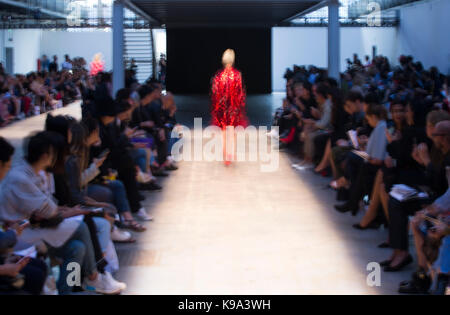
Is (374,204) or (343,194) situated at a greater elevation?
(374,204)

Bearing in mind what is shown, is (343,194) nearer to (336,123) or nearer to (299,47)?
(336,123)

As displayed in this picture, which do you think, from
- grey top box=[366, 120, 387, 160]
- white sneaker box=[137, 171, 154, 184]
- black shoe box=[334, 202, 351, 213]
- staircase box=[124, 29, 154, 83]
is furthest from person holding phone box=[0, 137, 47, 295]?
staircase box=[124, 29, 154, 83]

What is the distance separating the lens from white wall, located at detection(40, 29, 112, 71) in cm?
3216

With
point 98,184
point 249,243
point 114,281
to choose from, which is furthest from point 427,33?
point 114,281

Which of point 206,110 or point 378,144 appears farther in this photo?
point 206,110

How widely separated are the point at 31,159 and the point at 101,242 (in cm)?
85

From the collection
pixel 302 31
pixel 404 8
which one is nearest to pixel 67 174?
pixel 404 8

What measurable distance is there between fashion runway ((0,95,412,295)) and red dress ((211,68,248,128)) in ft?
3.57

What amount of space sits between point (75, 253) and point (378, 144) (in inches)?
118

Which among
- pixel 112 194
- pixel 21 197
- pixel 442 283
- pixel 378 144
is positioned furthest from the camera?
pixel 378 144

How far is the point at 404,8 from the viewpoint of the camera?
25.7 m

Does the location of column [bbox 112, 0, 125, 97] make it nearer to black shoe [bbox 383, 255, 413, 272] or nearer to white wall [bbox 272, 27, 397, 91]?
black shoe [bbox 383, 255, 413, 272]

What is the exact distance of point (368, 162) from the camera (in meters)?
5.98

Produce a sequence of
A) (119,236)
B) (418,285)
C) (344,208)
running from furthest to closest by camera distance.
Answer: (344,208)
(119,236)
(418,285)
